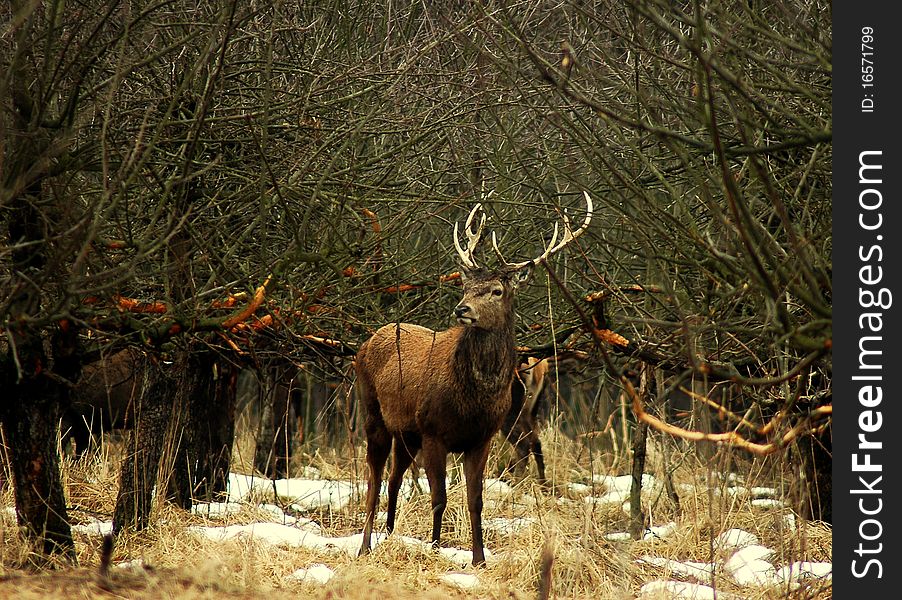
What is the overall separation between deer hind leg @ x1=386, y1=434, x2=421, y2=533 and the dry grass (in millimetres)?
371

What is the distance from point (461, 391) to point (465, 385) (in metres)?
0.05

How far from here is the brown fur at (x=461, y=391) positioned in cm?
776

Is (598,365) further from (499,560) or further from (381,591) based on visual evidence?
(381,591)

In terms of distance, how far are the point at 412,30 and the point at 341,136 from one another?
3.42 m

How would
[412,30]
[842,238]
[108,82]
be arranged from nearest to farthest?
[842,238] < [108,82] < [412,30]

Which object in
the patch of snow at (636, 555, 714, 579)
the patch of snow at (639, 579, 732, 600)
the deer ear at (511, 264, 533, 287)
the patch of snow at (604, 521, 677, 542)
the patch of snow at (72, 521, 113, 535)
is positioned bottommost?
the patch of snow at (639, 579, 732, 600)

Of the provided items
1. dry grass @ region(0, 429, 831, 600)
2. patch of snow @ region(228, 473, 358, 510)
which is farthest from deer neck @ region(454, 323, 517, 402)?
patch of snow @ region(228, 473, 358, 510)

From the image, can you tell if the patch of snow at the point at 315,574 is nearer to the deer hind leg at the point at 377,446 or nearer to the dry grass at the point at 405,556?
the dry grass at the point at 405,556

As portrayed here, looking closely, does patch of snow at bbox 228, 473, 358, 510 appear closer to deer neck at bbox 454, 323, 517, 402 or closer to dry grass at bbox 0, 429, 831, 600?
dry grass at bbox 0, 429, 831, 600

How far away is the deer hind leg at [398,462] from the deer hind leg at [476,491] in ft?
1.61

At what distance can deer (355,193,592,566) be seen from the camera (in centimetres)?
775

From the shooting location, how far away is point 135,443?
7730 mm

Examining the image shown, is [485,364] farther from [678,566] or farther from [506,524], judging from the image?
[678,566]

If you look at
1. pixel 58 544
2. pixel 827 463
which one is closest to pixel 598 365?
pixel 827 463
